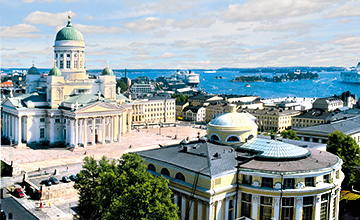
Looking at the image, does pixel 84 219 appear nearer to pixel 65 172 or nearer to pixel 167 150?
pixel 167 150

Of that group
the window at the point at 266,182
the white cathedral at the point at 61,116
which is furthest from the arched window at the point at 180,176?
the white cathedral at the point at 61,116

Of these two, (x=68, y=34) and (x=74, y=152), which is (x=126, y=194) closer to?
(x=74, y=152)

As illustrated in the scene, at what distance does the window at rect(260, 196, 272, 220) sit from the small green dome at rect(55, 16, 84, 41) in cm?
7026

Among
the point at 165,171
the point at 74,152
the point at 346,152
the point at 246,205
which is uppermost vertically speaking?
the point at 165,171

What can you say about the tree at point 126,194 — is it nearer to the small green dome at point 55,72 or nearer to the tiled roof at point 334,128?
the tiled roof at point 334,128

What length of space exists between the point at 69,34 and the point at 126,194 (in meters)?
69.8

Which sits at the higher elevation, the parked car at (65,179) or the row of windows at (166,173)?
the row of windows at (166,173)

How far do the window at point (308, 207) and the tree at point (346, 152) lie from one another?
56.8ft

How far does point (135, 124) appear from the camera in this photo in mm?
112188

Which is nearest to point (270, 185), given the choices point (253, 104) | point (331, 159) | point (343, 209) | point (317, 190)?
point (317, 190)

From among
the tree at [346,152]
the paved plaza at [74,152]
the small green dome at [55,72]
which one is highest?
the small green dome at [55,72]

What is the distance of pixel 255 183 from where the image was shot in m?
35.8

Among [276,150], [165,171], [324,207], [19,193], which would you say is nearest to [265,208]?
[324,207]

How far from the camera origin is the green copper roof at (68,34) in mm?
90375
